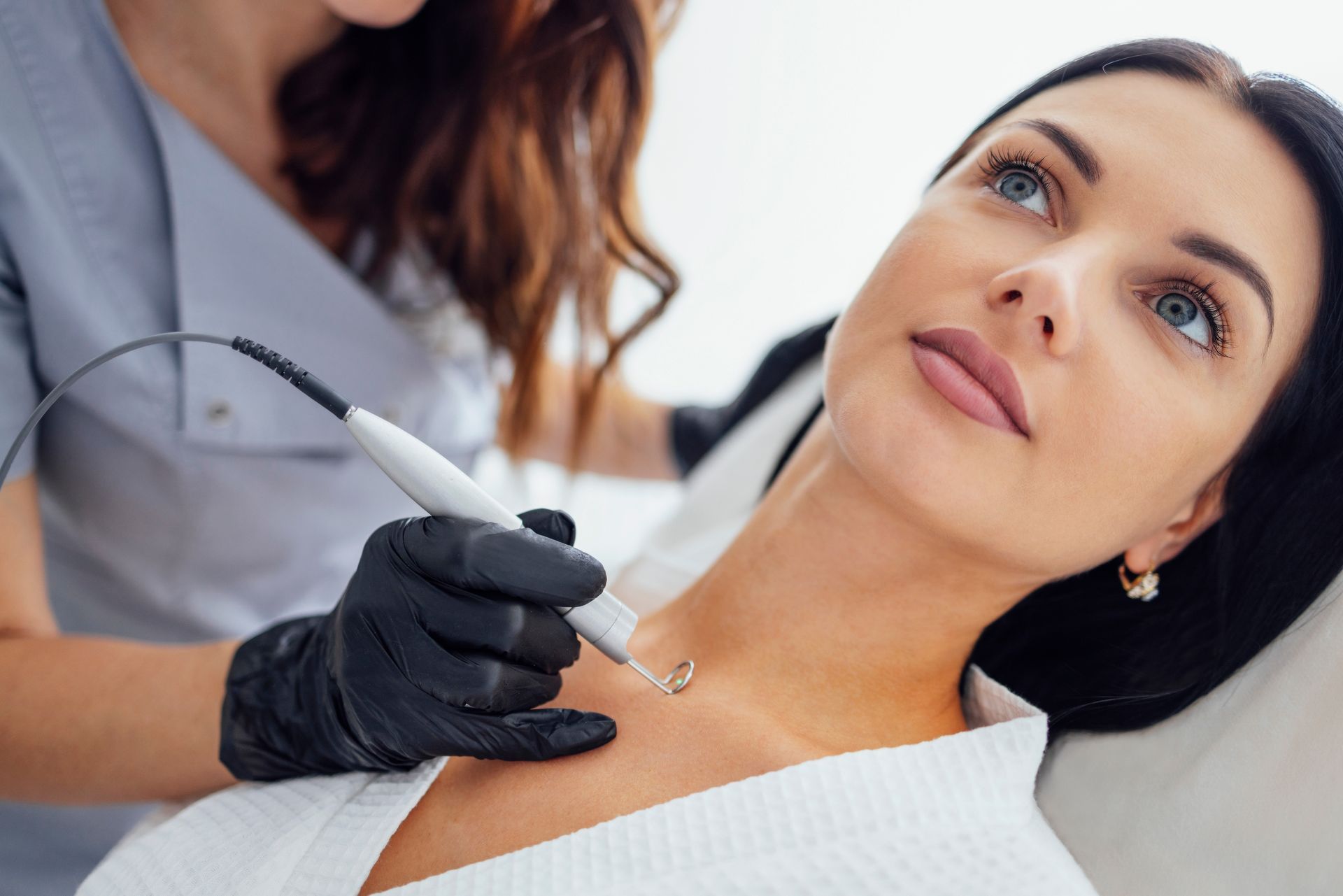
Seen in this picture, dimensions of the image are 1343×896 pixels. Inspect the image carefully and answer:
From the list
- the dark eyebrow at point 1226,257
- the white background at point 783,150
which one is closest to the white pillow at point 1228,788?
the dark eyebrow at point 1226,257

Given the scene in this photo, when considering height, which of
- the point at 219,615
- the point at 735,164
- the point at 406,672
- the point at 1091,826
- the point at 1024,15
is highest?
the point at 1024,15

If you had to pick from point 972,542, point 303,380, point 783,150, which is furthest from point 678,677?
point 783,150

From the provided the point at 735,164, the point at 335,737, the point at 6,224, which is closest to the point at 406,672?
the point at 335,737

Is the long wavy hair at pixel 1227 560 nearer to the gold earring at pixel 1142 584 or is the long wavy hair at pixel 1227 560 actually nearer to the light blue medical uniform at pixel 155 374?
the gold earring at pixel 1142 584

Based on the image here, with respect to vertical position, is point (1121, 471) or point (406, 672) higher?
point (1121, 471)

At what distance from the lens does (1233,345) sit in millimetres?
843

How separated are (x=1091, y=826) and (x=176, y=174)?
1194 millimetres

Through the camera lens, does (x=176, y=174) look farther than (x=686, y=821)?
Yes

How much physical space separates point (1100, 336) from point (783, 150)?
936 millimetres

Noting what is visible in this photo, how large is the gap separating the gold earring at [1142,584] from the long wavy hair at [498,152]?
0.65 m

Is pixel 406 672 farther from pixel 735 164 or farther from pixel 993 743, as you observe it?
pixel 735 164

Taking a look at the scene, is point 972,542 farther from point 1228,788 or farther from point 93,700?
point 93,700

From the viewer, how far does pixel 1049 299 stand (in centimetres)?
80

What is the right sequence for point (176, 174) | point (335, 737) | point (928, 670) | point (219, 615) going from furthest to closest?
point (219, 615) < point (176, 174) < point (928, 670) < point (335, 737)
